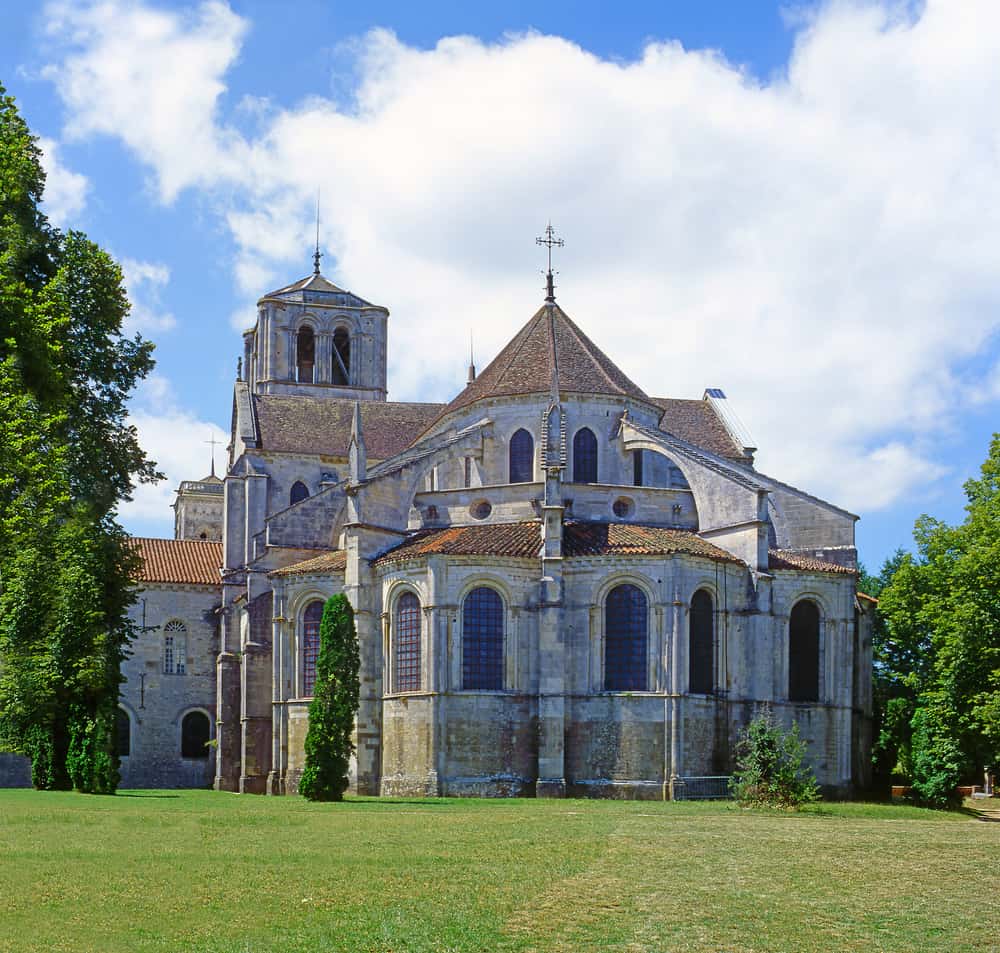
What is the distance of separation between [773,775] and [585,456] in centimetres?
1507

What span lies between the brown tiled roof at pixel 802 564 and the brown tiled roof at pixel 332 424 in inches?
743

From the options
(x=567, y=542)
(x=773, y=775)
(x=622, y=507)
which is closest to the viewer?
(x=773, y=775)

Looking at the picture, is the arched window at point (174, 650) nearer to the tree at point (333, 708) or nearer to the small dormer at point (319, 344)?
the small dormer at point (319, 344)

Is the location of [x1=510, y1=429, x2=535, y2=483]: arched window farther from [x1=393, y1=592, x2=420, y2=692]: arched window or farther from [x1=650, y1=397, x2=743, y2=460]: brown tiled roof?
[x1=650, y1=397, x2=743, y2=460]: brown tiled roof

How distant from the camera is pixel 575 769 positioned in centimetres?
4247

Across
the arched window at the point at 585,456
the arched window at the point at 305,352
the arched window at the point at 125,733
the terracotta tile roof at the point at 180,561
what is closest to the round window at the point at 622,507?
the arched window at the point at 585,456

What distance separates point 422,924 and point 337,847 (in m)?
7.31

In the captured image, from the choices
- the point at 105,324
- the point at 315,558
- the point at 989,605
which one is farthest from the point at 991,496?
the point at 105,324

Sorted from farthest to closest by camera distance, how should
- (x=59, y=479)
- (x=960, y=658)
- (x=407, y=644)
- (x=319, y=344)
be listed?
(x=319, y=344), (x=407, y=644), (x=960, y=658), (x=59, y=479)

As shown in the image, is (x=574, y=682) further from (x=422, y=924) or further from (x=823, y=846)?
(x=422, y=924)

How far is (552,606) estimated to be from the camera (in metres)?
42.8

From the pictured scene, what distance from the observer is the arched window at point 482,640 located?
141 ft

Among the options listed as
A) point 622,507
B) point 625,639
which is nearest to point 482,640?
point 625,639

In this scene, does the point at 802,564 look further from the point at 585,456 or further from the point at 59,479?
the point at 59,479
